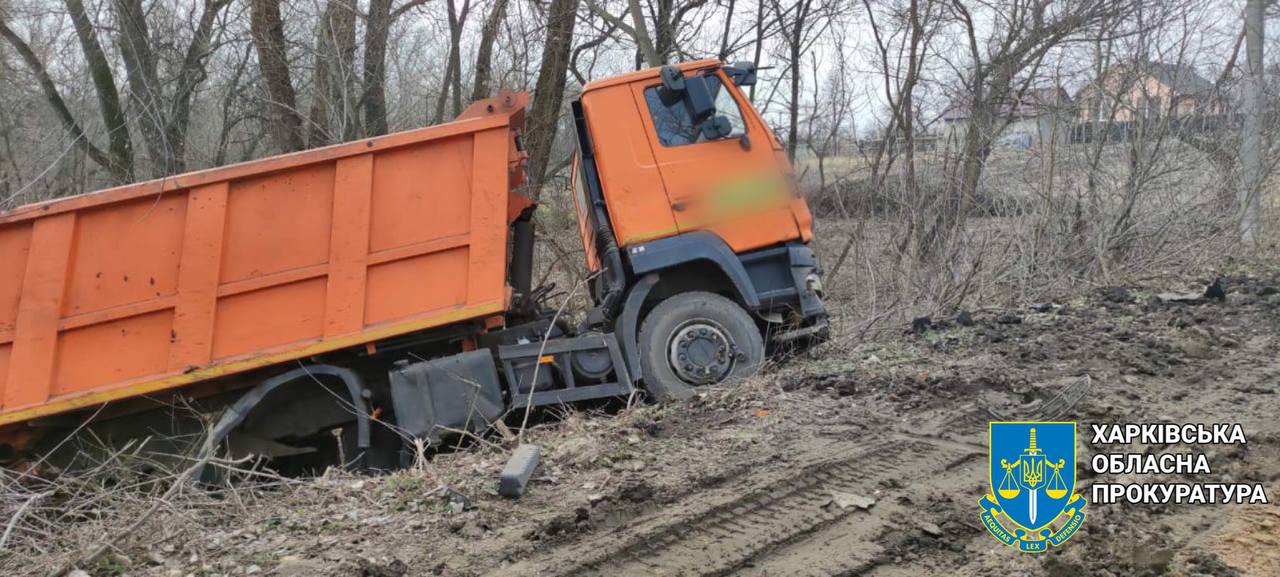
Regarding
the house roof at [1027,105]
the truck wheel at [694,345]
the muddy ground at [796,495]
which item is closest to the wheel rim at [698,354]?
the truck wheel at [694,345]

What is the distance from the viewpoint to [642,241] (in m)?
6.18

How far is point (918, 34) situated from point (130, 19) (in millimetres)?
10222

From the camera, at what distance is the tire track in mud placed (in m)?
3.47

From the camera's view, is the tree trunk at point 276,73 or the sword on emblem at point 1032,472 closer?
the sword on emblem at point 1032,472

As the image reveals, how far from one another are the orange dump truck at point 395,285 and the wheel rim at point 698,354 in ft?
0.05

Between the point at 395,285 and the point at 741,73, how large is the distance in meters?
2.72

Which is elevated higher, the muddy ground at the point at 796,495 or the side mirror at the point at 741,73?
the side mirror at the point at 741,73

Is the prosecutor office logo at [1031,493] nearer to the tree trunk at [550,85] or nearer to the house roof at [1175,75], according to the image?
the tree trunk at [550,85]

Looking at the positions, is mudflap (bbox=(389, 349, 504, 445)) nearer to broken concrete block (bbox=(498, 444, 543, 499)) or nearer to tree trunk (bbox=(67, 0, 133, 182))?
broken concrete block (bbox=(498, 444, 543, 499))

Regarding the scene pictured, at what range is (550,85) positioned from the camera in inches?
425

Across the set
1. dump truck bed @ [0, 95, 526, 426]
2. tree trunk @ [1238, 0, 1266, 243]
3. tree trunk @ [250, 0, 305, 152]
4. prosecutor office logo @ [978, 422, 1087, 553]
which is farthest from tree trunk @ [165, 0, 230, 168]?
tree trunk @ [1238, 0, 1266, 243]

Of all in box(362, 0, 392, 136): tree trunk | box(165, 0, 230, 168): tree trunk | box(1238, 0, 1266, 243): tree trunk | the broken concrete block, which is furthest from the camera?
box(165, 0, 230, 168): tree trunk

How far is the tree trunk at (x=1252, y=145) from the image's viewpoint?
10836mm

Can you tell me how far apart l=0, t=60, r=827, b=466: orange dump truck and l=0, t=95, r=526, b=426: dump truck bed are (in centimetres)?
1
